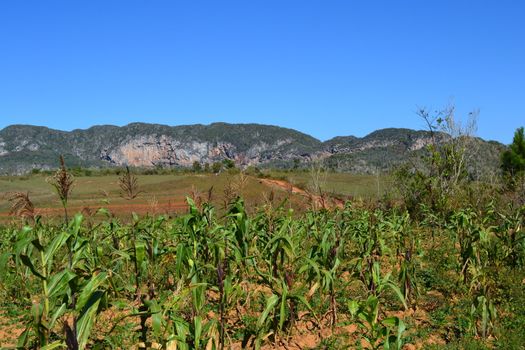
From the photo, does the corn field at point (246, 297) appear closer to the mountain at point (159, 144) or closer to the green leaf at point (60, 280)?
the green leaf at point (60, 280)

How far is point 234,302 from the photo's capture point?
5398mm

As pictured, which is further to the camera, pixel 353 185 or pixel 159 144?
pixel 159 144

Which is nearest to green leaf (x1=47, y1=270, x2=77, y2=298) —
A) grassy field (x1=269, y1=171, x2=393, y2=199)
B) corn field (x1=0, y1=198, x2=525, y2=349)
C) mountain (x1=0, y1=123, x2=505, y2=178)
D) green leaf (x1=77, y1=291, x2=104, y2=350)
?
corn field (x1=0, y1=198, x2=525, y2=349)

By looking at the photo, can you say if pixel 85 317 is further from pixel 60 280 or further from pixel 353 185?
pixel 353 185

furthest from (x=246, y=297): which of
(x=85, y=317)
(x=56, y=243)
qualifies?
(x=85, y=317)

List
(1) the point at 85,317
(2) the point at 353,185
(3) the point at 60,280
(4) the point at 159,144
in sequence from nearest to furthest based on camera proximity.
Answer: (1) the point at 85,317 < (3) the point at 60,280 < (2) the point at 353,185 < (4) the point at 159,144

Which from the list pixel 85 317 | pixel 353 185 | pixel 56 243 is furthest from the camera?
pixel 353 185

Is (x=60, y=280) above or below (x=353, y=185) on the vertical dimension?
above

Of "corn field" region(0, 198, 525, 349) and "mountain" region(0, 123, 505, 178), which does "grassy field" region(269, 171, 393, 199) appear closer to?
"corn field" region(0, 198, 525, 349)

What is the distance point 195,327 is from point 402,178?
563 inches

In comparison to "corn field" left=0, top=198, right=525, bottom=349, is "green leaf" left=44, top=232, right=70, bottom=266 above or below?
above

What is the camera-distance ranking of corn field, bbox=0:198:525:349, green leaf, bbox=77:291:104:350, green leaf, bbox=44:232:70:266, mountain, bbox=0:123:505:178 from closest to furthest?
green leaf, bbox=77:291:104:350
green leaf, bbox=44:232:70:266
corn field, bbox=0:198:525:349
mountain, bbox=0:123:505:178

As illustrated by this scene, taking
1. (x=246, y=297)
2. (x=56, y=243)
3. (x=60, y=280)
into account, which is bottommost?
(x=246, y=297)

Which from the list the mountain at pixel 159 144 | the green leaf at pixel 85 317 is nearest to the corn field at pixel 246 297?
the green leaf at pixel 85 317
